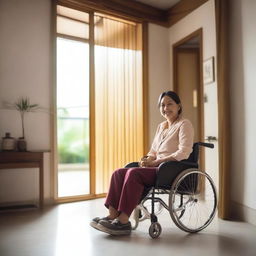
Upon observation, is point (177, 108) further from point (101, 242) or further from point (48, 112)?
point (48, 112)

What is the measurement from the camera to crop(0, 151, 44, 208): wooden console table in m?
2.68

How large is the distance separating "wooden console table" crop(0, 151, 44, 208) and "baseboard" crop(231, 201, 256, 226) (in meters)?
1.88

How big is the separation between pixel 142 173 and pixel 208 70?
5.35ft

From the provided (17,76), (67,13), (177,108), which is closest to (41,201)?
(17,76)

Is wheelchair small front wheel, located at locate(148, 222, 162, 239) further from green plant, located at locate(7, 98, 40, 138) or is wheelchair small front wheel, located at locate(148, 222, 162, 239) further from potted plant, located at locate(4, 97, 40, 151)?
green plant, located at locate(7, 98, 40, 138)

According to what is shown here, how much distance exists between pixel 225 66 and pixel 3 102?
223 centimetres

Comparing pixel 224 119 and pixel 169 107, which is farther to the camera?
pixel 224 119

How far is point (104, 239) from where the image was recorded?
78.2 inches

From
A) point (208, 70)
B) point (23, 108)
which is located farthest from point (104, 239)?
point (208, 70)

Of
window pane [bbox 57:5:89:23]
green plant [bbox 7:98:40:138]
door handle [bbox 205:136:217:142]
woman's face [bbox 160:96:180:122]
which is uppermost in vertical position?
window pane [bbox 57:5:89:23]

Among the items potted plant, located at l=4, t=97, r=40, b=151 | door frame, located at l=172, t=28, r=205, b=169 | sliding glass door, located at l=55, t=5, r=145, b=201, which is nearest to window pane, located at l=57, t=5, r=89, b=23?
sliding glass door, located at l=55, t=5, r=145, b=201

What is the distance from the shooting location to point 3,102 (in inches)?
113

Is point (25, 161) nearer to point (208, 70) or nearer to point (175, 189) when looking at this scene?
point (175, 189)

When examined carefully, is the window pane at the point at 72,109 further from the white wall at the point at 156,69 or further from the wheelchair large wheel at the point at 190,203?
the wheelchair large wheel at the point at 190,203
